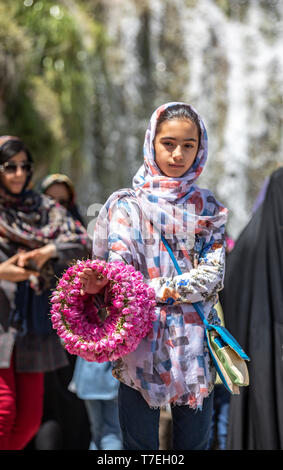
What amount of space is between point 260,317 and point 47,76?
6216 millimetres

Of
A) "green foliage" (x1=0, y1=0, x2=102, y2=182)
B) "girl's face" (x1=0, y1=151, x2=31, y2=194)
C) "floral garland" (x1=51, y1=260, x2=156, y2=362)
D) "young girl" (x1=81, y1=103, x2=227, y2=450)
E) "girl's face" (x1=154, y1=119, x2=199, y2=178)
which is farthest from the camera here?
"green foliage" (x1=0, y1=0, x2=102, y2=182)

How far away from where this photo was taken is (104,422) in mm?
3402

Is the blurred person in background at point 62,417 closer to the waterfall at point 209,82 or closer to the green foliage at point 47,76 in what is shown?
the green foliage at point 47,76

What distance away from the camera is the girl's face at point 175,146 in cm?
206

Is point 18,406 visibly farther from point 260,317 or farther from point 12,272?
point 260,317

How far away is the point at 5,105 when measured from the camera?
7.16 metres

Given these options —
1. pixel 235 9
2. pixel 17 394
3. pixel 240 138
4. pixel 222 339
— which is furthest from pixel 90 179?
pixel 222 339

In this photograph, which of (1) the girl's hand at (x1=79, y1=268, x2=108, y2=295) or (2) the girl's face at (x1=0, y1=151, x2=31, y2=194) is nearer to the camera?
(1) the girl's hand at (x1=79, y1=268, x2=108, y2=295)

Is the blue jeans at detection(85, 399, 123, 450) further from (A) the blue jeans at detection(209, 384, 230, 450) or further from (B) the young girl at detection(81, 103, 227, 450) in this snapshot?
(B) the young girl at detection(81, 103, 227, 450)

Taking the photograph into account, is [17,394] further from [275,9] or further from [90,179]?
[275,9]

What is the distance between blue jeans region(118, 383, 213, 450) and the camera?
1972mm

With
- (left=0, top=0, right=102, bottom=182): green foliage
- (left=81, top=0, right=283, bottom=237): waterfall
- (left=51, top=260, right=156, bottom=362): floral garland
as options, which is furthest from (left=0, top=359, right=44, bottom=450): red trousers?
(left=81, top=0, right=283, bottom=237): waterfall
